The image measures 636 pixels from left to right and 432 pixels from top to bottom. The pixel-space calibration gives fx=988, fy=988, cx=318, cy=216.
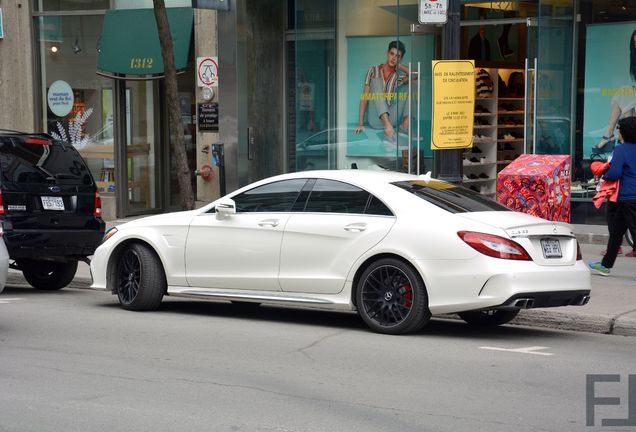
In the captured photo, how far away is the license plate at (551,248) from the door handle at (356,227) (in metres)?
1.64

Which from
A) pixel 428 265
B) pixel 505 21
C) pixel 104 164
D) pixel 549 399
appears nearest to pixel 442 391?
pixel 549 399

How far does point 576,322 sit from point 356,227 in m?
2.47

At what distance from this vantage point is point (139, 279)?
10.6 metres

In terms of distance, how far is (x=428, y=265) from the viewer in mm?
8805

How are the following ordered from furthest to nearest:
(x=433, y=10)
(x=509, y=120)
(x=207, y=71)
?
(x=509, y=120) < (x=207, y=71) < (x=433, y=10)

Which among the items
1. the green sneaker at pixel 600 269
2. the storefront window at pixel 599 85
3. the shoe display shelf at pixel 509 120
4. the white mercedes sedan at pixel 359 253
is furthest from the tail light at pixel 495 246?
the shoe display shelf at pixel 509 120

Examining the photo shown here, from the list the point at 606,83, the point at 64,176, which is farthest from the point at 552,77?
the point at 64,176

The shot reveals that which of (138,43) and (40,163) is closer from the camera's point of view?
(40,163)

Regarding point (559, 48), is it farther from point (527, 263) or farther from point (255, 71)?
point (527, 263)

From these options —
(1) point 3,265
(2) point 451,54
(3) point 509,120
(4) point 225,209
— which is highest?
(2) point 451,54

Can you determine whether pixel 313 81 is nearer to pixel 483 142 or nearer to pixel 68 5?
pixel 483 142

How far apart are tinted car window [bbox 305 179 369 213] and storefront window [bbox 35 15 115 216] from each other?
11.3m

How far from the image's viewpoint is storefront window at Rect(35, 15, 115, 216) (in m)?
20.5

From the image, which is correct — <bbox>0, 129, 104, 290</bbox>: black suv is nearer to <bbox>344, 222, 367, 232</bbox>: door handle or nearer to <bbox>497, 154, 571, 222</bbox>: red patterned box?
<bbox>344, 222, 367, 232</bbox>: door handle
